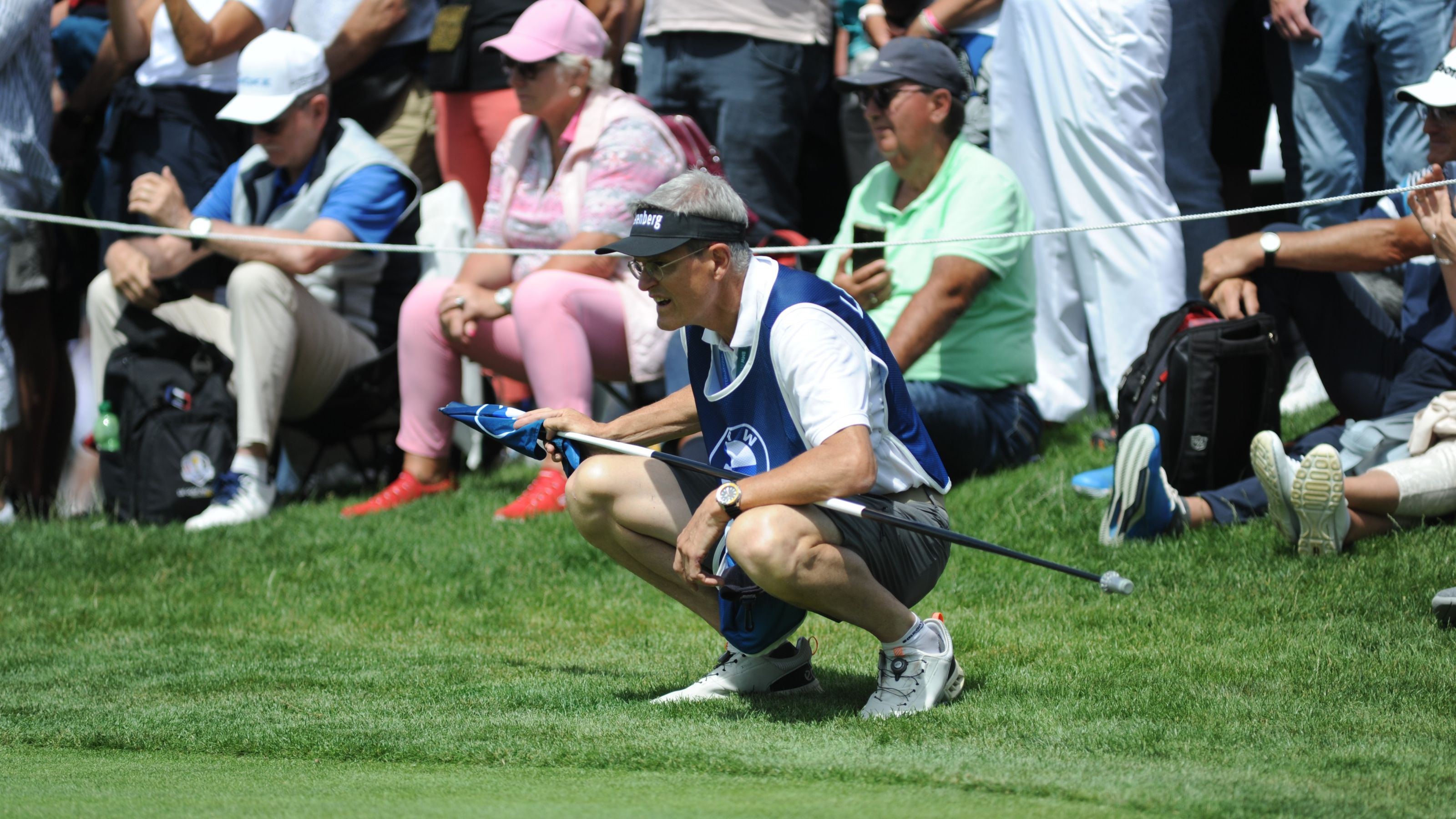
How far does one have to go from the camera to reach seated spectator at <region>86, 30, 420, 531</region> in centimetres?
714

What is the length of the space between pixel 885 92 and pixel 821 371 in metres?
2.86

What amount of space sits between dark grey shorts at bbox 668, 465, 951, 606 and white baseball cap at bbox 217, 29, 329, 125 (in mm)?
3776

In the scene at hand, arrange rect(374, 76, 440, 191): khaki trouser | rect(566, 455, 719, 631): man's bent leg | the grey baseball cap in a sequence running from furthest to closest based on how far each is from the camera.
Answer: rect(374, 76, 440, 191): khaki trouser < the grey baseball cap < rect(566, 455, 719, 631): man's bent leg

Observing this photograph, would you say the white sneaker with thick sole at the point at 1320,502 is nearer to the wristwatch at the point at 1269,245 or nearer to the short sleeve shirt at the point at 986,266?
the wristwatch at the point at 1269,245

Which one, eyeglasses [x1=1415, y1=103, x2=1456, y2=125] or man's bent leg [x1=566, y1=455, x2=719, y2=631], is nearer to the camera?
man's bent leg [x1=566, y1=455, x2=719, y2=631]

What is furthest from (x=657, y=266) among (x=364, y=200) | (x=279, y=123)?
(x=279, y=123)

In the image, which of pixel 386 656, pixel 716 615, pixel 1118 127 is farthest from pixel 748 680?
pixel 1118 127

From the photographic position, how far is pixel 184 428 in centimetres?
713

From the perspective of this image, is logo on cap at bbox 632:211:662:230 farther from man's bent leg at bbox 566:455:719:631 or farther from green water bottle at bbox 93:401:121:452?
green water bottle at bbox 93:401:121:452

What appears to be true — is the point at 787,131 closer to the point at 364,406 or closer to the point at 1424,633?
the point at 364,406

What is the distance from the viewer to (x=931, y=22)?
7.27 metres

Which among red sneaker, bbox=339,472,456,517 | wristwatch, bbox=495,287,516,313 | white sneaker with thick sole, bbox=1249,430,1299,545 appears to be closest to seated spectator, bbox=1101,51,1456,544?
white sneaker with thick sole, bbox=1249,430,1299,545

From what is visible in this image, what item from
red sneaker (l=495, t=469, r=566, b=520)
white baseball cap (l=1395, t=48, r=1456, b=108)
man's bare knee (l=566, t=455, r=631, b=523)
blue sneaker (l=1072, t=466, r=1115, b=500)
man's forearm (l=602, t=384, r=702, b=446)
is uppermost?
white baseball cap (l=1395, t=48, r=1456, b=108)

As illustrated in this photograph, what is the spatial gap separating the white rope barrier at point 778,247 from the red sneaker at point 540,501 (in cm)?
94
